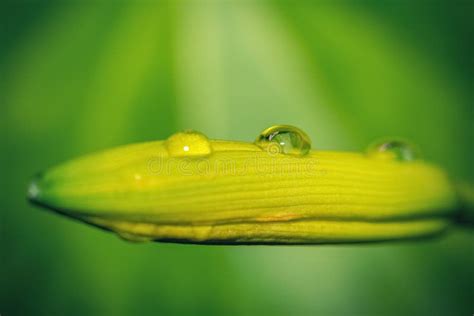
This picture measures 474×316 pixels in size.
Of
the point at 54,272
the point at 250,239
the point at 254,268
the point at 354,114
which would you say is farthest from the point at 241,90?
the point at 250,239

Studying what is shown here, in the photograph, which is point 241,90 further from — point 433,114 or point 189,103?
point 433,114

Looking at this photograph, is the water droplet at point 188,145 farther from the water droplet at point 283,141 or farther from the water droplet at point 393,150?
the water droplet at point 393,150

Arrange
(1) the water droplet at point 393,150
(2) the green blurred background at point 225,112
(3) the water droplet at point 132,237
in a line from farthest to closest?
(2) the green blurred background at point 225,112
(1) the water droplet at point 393,150
(3) the water droplet at point 132,237

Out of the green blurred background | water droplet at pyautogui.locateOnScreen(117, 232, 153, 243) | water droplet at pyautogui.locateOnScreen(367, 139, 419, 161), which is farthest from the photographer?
the green blurred background

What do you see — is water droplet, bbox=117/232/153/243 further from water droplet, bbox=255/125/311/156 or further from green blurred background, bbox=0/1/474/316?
green blurred background, bbox=0/1/474/316

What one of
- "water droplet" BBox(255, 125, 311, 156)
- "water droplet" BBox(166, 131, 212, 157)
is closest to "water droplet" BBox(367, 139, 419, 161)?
"water droplet" BBox(255, 125, 311, 156)

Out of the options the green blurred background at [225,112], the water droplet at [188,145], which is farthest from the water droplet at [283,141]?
the green blurred background at [225,112]
